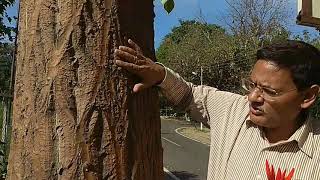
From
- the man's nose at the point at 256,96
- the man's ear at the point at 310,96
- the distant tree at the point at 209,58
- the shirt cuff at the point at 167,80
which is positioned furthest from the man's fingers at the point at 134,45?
the distant tree at the point at 209,58

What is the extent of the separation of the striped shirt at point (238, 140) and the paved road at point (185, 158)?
43.3 feet

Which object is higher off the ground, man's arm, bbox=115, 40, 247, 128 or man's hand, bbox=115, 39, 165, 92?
man's hand, bbox=115, 39, 165, 92

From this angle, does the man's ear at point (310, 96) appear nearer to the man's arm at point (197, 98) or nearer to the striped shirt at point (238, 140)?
the striped shirt at point (238, 140)

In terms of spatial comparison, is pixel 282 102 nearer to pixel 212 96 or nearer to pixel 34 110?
pixel 212 96

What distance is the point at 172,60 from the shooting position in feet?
148

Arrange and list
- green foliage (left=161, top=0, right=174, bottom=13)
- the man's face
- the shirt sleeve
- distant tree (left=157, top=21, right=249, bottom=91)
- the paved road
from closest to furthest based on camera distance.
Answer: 1. the man's face
2. green foliage (left=161, top=0, right=174, bottom=13)
3. the shirt sleeve
4. the paved road
5. distant tree (left=157, top=21, right=249, bottom=91)

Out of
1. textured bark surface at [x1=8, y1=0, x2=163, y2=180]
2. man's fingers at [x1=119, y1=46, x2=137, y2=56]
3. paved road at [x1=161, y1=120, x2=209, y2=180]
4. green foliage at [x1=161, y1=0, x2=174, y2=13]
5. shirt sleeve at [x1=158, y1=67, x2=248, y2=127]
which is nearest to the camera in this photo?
textured bark surface at [x1=8, y1=0, x2=163, y2=180]

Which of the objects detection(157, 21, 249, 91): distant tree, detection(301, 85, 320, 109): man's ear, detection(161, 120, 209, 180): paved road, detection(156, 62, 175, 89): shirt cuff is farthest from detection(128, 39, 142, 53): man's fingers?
detection(157, 21, 249, 91): distant tree

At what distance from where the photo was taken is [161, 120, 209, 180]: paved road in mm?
16703

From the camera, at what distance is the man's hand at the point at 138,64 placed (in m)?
2.04

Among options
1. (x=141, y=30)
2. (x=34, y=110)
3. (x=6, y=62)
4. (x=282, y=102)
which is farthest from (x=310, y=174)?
(x=6, y=62)

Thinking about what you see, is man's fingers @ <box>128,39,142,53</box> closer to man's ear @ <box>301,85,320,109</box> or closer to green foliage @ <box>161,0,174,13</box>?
green foliage @ <box>161,0,174,13</box>

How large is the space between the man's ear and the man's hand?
0.63 metres

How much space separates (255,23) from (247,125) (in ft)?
103
